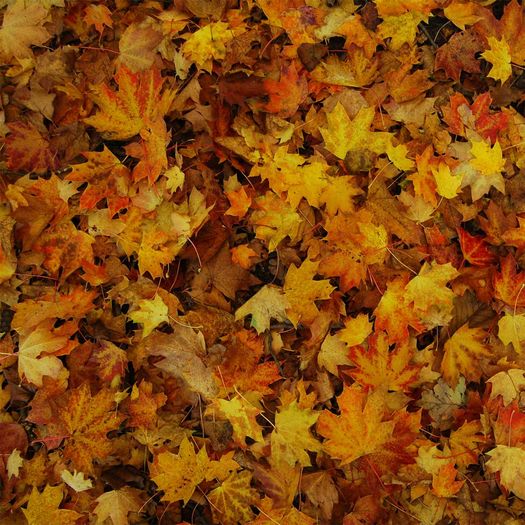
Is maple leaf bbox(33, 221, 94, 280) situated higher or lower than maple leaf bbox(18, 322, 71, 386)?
higher

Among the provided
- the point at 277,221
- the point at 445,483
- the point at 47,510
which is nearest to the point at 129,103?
the point at 277,221

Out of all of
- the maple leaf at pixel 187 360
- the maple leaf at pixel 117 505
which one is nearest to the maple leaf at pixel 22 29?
the maple leaf at pixel 187 360

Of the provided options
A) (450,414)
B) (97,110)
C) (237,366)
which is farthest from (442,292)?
(97,110)

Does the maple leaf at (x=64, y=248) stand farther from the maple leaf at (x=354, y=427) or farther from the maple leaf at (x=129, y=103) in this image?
the maple leaf at (x=354, y=427)

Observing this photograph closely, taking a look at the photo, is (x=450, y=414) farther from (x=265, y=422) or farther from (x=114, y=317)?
(x=114, y=317)

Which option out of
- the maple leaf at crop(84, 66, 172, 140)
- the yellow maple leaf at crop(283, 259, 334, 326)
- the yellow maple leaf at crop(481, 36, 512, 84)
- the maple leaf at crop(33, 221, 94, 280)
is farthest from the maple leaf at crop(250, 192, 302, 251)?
the yellow maple leaf at crop(481, 36, 512, 84)

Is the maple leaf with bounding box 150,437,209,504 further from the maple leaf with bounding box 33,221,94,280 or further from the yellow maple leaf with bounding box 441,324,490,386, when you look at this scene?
the yellow maple leaf with bounding box 441,324,490,386

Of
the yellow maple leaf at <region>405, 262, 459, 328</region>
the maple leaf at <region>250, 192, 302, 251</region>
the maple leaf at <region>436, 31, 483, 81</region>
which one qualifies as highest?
the maple leaf at <region>436, 31, 483, 81</region>

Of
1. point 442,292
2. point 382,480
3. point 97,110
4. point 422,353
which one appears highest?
point 97,110
